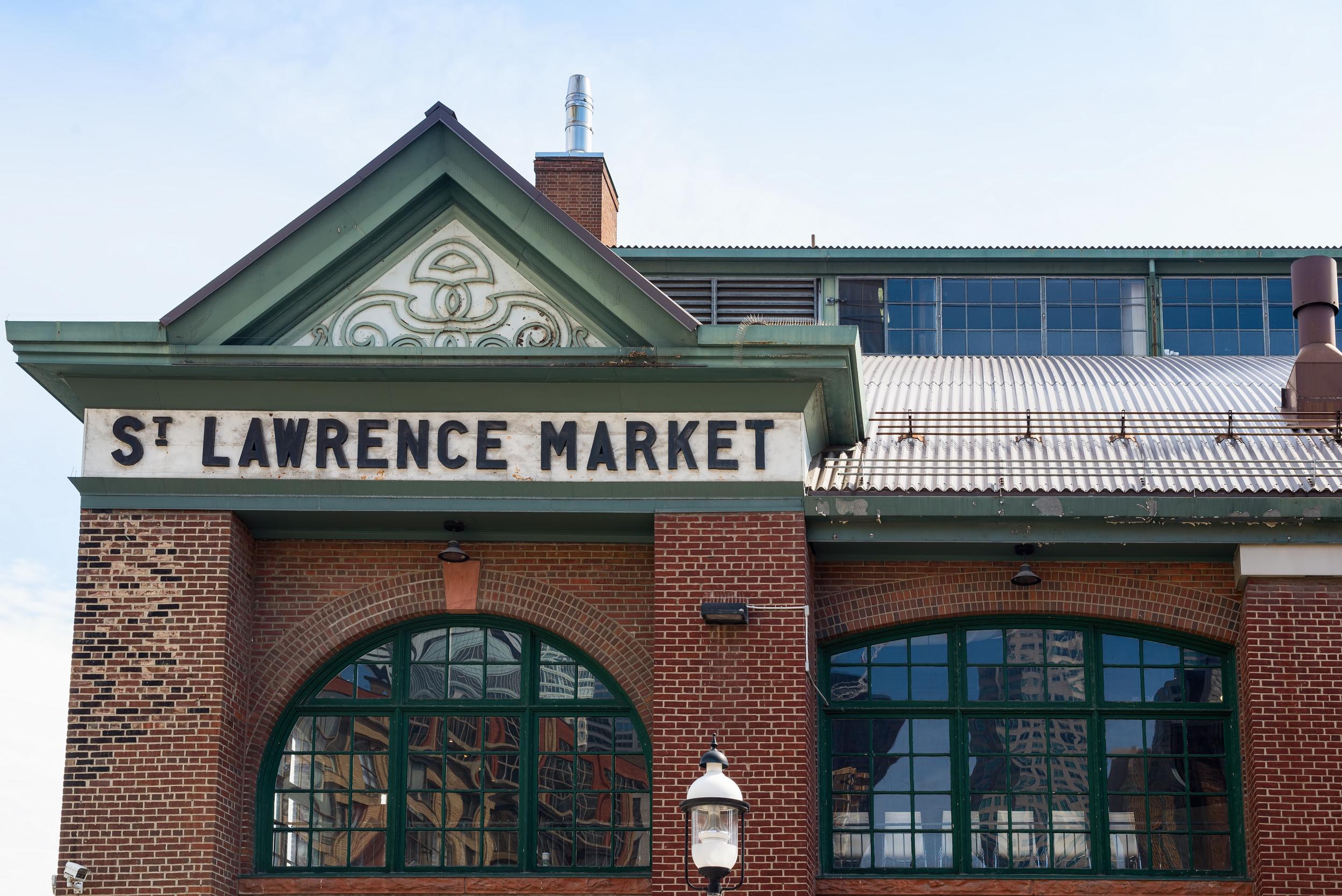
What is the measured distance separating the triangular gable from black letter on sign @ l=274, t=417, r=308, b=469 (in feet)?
2.73

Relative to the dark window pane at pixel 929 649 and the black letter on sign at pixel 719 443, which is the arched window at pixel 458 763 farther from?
the dark window pane at pixel 929 649

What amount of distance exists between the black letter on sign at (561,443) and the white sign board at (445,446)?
1 cm

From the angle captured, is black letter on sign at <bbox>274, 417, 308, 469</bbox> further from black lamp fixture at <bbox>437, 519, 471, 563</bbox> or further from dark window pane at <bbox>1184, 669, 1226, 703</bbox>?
dark window pane at <bbox>1184, 669, 1226, 703</bbox>

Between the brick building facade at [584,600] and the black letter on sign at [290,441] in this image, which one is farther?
the black letter on sign at [290,441]

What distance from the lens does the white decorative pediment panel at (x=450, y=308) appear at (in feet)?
61.1

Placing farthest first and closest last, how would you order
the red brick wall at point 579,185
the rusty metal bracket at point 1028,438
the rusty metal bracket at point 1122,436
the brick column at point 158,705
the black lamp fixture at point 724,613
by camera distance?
the red brick wall at point 579,185
the rusty metal bracket at point 1028,438
the rusty metal bracket at point 1122,436
the black lamp fixture at point 724,613
the brick column at point 158,705

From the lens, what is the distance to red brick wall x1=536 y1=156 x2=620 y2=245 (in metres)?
27.7

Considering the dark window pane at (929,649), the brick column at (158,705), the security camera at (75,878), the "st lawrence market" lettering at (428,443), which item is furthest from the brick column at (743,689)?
the security camera at (75,878)

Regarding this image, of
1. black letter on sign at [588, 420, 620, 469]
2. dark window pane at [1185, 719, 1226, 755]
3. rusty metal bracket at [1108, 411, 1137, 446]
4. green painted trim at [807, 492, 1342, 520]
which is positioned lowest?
dark window pane at [1185, 719, 1226, 755]

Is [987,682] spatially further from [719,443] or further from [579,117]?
[579,117]

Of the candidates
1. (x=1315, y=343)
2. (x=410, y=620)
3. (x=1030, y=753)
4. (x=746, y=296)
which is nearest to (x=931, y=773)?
(x=1030, y=753)

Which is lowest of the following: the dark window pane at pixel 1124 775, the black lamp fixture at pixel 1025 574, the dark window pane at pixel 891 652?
the dark window pane at pixel 1124 775

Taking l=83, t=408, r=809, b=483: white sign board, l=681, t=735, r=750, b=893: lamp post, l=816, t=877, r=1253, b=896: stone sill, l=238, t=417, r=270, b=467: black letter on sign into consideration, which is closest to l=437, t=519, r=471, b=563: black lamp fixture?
l=83, t=408, r=809, b=483: white sign board

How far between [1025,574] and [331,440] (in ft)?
23.5
